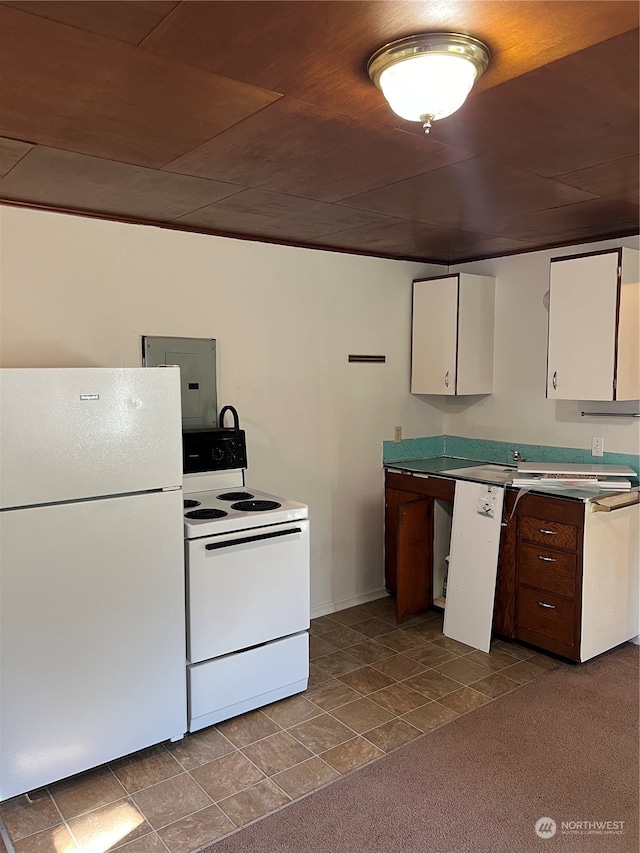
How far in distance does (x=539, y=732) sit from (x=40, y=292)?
9.49 ft

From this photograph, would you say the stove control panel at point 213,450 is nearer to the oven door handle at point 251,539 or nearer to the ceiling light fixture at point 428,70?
the oven door handle at point 251,539

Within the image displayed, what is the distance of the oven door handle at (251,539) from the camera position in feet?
9.07

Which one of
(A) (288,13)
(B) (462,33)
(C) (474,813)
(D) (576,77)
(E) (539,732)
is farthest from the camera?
(E) (539,732)

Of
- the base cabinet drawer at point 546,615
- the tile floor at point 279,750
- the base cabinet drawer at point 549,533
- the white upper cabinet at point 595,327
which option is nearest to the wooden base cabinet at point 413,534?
the tile floor at point 279,750

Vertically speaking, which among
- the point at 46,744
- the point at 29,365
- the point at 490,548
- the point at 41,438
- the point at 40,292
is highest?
the point at 40,292

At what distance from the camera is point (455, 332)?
418 centimetres

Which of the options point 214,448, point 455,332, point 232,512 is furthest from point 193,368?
point 455,332

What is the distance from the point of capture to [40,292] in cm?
297

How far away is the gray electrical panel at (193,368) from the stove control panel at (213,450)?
0.09 metres

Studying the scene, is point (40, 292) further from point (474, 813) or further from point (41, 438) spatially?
point (474, 813)

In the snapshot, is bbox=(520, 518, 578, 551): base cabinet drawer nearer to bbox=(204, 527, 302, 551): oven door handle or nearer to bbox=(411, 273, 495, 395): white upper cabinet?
bbox=(411, 273, 495, 395): white upper cabinet

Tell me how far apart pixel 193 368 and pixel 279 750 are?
1.86 m

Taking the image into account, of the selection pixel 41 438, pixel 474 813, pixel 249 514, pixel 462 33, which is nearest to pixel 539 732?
pixel 474 813

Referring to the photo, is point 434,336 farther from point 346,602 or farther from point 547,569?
point 346,602
